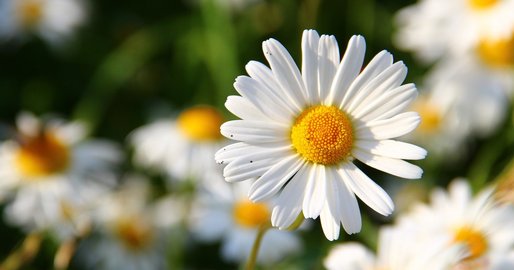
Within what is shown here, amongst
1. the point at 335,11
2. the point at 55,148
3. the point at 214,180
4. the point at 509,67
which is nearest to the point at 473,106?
the point at 509,67

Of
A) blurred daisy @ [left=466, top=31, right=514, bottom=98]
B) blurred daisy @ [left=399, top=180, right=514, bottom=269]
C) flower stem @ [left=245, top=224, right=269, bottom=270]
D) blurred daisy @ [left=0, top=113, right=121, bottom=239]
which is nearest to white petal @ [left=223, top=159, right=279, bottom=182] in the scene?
flower stem @ [left=245, top=224, right=269, bottom=270]

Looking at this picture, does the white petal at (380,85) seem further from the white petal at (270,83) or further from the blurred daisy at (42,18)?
the blurred daisy at (42,18)

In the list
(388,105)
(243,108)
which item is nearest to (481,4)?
(388,105)

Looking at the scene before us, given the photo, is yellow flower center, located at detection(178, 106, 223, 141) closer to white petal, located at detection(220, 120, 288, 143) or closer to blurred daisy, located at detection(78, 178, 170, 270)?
blurred daisy, located at detection(78, 178, 170, 270)

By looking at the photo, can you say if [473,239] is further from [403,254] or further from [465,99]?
[465,99]

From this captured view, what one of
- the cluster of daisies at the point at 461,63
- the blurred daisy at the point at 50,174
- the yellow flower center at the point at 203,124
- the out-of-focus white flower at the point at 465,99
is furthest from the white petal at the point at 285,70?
the out-of-focus white flower at the point at 465,99
